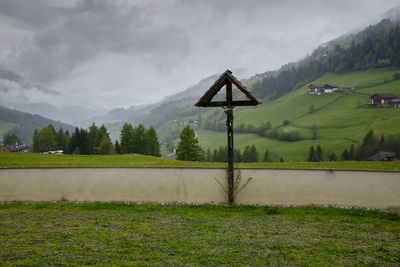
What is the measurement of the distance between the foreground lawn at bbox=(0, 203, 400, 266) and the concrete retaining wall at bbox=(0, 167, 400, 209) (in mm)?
1068

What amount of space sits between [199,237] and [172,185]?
5.86 m

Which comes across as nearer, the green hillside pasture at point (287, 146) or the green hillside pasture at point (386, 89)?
the green hillside pasture at point (287, 146)

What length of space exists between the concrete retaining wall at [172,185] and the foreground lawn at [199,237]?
107 centimetres

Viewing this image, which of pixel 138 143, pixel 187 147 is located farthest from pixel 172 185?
pixel 138 143

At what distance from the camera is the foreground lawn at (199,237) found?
6445 millimetres

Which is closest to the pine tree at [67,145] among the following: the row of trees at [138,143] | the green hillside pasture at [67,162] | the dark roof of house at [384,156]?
the row of trees at [138,143]

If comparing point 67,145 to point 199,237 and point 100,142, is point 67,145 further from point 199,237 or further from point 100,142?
point 199,237

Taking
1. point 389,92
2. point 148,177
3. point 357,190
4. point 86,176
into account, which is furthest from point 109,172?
point 389,92

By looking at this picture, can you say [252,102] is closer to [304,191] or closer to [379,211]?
[304,191]

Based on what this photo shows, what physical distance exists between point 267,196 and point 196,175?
3.91 metres

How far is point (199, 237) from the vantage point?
8164 mm

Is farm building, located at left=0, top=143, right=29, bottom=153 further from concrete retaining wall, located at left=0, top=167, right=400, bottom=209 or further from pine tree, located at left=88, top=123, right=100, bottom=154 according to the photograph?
concrete retaining wall, located at left=0, top=167, right=400, bottom=209

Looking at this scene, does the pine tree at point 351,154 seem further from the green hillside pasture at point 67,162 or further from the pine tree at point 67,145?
the pine tree at point 67,145

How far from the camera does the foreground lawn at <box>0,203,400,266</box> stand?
6.45 meters
